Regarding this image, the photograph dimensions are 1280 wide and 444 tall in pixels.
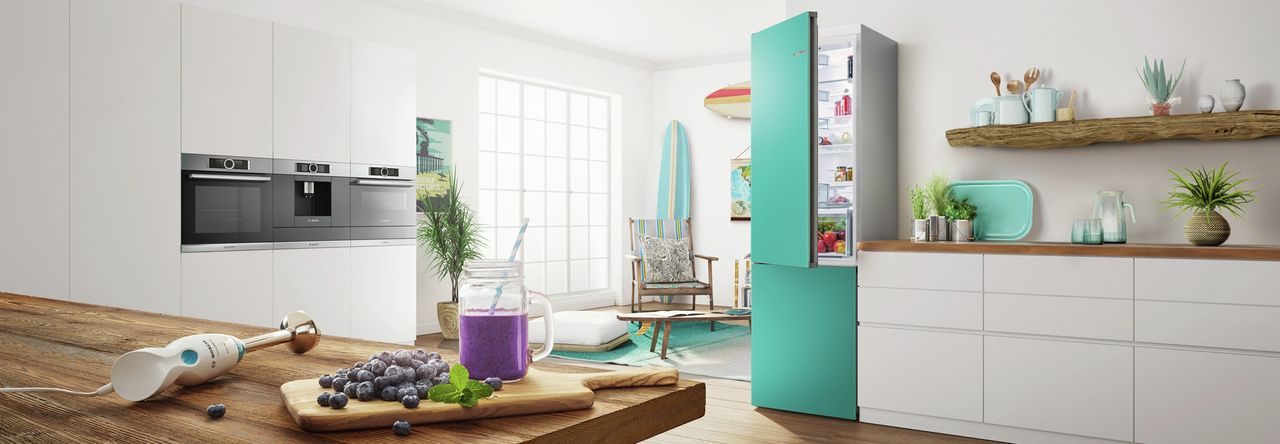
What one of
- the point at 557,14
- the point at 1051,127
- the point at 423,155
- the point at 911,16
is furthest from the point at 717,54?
the point at 1051,127

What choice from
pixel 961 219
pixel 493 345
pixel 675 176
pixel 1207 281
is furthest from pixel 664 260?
pixel 493 345

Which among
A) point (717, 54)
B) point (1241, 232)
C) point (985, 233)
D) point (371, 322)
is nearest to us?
point (1241, 232)

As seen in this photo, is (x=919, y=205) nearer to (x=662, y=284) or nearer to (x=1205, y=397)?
(x=1205, y=397)

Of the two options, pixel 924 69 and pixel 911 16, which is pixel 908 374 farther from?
pixel 911 16

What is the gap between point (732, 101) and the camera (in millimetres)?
7695

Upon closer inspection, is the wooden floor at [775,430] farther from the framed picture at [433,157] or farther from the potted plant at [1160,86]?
the framed picture at [433,157]

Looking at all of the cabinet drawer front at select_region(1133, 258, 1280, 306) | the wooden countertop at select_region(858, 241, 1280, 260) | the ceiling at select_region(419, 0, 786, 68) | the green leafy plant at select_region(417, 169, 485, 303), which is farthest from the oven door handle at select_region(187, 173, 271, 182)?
the cabinet drawer front at select_region(1133, 258, 1280, 306)

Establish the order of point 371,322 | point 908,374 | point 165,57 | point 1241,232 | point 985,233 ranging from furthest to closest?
point 371,322, point 165,57, point 985,233, point 908,374, point 1241,232

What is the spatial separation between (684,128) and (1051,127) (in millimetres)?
5133

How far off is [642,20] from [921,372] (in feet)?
13.5

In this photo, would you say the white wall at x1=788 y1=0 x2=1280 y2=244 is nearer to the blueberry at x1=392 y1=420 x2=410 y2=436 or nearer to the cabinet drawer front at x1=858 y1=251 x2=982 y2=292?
the cabinet drawer front at x1=858 y1=251 x2=982 y2=292

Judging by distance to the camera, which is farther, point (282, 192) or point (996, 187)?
point (282, 192)

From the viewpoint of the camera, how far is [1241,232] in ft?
11.0

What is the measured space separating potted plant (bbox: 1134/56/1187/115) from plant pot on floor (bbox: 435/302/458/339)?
430 cm
